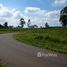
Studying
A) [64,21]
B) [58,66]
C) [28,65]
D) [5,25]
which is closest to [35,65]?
[28,65]

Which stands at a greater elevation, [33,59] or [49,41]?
[33,59]

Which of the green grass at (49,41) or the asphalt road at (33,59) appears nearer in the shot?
the asphalt road at (33,59)

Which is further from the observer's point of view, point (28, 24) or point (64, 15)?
point (28, 24)

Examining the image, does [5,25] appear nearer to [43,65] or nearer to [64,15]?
[64,15]

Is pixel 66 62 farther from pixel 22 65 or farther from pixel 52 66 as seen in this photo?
pixel 22 65

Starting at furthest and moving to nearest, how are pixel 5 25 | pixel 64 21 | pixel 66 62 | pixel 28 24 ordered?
1. pixel 28 24
2. pixel 5 25
3. pixel 64 21
4. pixel 66 62

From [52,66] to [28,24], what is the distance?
12239cm

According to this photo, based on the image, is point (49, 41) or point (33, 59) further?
point (49, 41)

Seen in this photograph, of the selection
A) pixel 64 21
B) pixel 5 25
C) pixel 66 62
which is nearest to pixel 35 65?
pixel 66 62

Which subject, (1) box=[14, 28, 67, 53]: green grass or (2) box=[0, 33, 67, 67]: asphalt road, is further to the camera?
(1) box=[14, 28, 67, 53]: green grass

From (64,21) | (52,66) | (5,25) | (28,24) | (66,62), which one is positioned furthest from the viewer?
(28,24)

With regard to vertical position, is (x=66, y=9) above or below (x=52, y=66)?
above

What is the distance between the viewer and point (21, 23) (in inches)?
5340

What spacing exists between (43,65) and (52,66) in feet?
1.49
